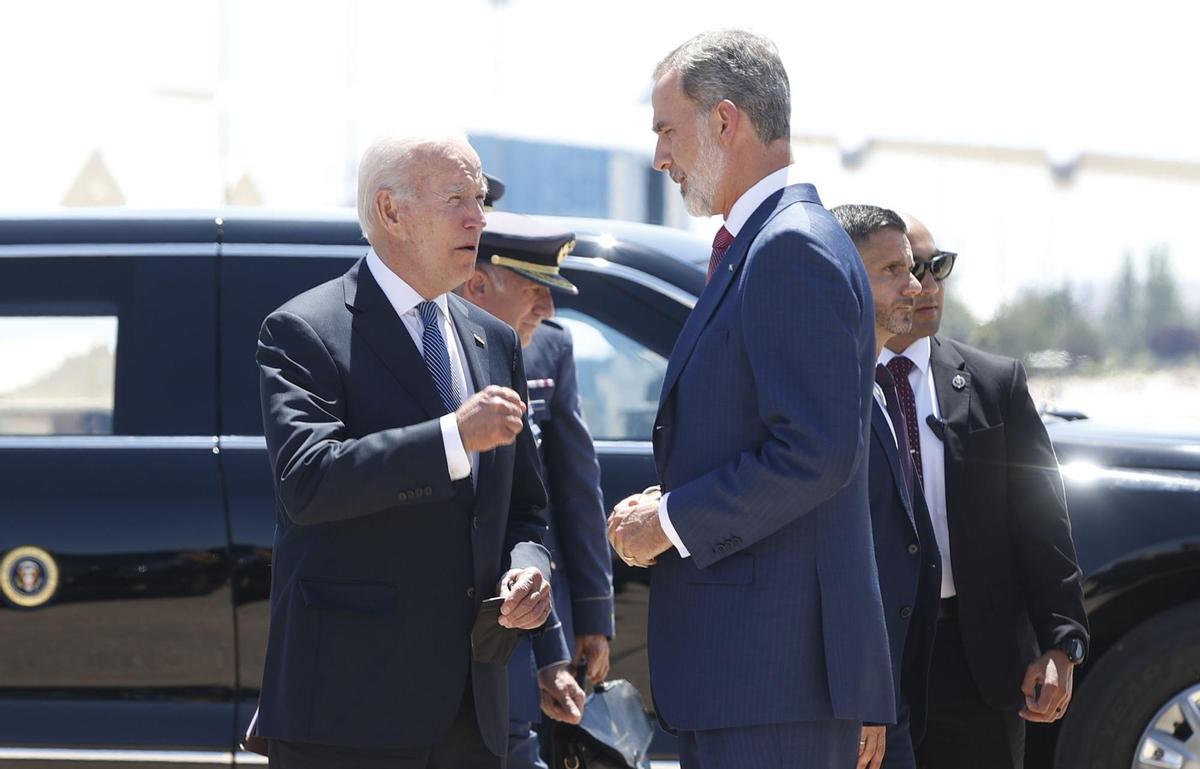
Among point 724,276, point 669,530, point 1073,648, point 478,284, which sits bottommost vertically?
point 1073,648

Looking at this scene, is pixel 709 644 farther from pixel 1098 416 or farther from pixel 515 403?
pixel 1098 416

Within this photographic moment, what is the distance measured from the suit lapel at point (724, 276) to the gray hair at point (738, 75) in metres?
0.13

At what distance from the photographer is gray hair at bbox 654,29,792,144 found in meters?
2.53

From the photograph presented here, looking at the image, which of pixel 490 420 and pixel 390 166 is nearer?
pixel 490 420

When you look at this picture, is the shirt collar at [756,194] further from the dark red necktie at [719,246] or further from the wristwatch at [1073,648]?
the wristwatch at [1073,648]

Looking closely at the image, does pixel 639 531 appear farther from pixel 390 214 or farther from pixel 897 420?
pixel 897 420

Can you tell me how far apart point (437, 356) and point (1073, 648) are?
1619 mm

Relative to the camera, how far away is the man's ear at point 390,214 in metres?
2.66

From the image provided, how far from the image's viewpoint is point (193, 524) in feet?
12.6

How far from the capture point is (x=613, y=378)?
4.32 meters

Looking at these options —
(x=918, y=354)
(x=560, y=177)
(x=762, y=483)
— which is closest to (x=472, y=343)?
(x=762, y=483)

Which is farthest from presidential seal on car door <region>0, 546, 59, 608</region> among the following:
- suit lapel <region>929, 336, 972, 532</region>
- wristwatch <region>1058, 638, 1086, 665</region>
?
wristwatch <region>1058, 638, 1086, 665</region>

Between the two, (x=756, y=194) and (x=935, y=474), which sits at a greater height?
(x=756, y=194)

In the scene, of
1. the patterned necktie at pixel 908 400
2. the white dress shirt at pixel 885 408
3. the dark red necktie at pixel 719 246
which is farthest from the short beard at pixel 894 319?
the dark red necktie at pixel 719 246
